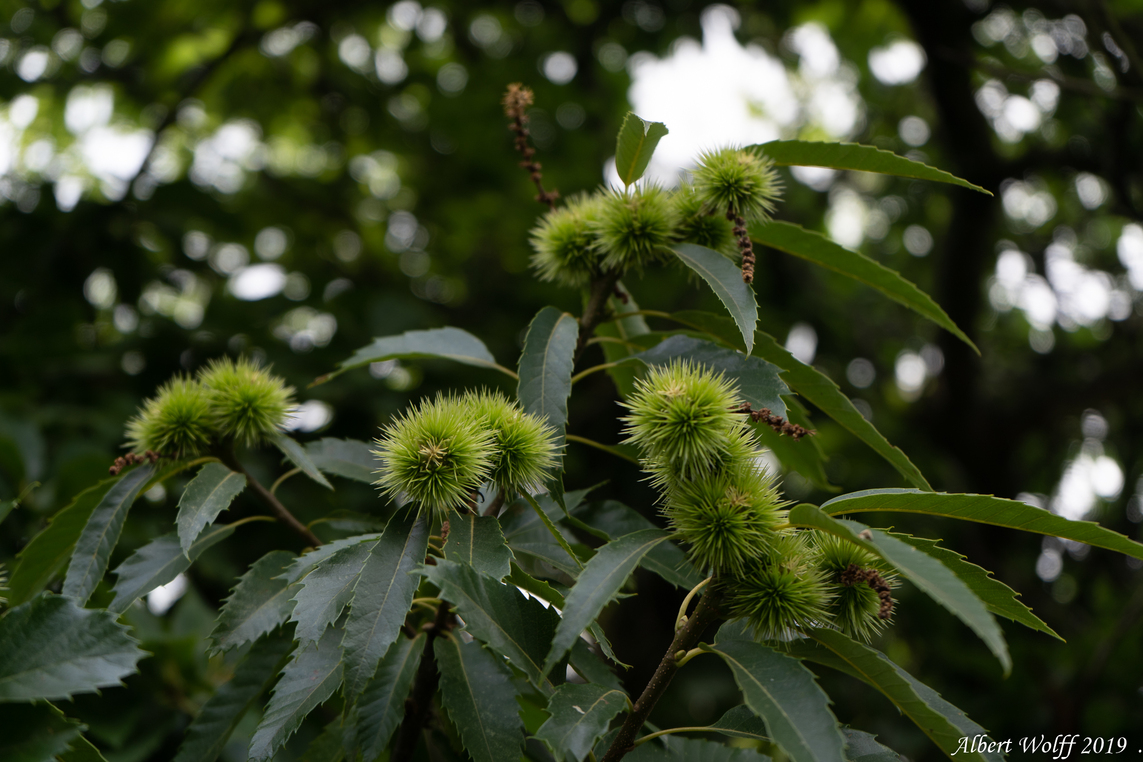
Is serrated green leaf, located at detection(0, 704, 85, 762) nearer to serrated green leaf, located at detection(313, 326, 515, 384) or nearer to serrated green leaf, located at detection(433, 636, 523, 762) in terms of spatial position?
serrated green leaf, located at detection(433, 636, 523, 762)

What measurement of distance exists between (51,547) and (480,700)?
35.8 inches

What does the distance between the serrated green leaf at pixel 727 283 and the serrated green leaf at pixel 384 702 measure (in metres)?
0.76

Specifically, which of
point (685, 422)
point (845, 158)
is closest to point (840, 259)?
point (845, 158)

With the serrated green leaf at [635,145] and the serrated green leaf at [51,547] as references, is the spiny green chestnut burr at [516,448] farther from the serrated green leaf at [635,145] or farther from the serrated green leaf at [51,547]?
the serrated green leaf at [51,547]

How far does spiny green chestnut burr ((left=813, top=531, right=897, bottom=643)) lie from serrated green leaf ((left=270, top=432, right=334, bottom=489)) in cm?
84

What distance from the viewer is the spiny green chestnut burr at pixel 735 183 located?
139 cm

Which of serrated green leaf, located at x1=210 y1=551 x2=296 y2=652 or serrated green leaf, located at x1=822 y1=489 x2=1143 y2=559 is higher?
serrated green leaf, located at x1=822 y1=489 x2=1143 y2=559

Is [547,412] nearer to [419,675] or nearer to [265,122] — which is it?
[419,675]

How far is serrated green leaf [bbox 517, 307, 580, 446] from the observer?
132cm

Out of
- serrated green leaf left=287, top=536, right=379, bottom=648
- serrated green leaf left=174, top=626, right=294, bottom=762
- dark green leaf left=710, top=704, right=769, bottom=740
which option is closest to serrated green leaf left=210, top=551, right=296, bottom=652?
serrated green leaf left=174, top=626, right=294, bottom=762

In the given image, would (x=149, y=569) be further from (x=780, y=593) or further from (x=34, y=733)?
(x=780, y=593)

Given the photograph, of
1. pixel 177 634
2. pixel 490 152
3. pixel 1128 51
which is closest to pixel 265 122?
pixel 490 152

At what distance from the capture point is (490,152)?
15.7 feet

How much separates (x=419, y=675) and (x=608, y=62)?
5.10m
